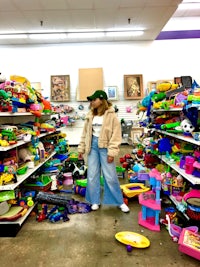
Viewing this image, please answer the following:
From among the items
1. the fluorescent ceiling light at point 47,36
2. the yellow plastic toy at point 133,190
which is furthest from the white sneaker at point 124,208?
the fluorescent ceiling light at point 47,36

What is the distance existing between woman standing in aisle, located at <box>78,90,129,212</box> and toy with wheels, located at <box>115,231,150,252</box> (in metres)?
0.59

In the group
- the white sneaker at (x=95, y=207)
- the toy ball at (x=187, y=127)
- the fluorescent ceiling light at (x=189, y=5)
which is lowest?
the white sneaker at (x=95, y=207)

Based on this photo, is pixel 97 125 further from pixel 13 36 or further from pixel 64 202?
pixel 13 36

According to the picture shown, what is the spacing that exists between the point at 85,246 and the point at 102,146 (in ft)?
3.80

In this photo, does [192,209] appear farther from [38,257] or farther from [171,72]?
[171,72]

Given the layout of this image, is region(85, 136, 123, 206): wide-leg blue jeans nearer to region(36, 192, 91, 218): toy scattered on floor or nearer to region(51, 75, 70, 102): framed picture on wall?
region(36, 192, 91, 218): toy scattered on floor

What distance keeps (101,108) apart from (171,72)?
21.2 ft

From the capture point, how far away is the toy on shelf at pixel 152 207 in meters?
2.48

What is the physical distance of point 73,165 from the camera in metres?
4.52

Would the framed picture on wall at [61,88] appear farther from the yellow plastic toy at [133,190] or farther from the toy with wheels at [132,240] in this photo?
the toy with wheels at [132,240]

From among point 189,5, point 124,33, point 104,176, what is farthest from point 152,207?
point 189,5

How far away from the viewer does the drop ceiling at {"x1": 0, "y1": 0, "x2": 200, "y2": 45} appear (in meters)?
5.57

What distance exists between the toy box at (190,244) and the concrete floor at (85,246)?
0.23 ft

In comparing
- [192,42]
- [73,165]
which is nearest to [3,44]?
[73,165]
